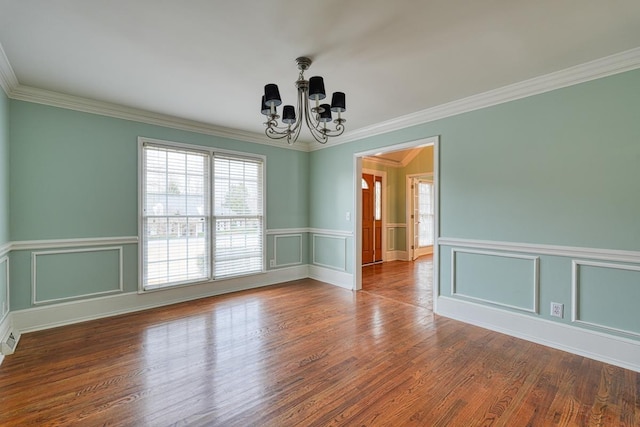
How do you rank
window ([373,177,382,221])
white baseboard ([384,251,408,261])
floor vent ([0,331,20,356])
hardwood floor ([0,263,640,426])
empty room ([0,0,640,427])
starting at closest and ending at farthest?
hardwood floor ([0,263,640,426])
empty room ([0,0,640,427])
floor vent ([0,331,20,356])
window ([373,177,382,221])
white baseboard ([384,251,408,261])

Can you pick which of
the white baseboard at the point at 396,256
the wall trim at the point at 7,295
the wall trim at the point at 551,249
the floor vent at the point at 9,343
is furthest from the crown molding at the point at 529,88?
the floor vent at the point at 9,343

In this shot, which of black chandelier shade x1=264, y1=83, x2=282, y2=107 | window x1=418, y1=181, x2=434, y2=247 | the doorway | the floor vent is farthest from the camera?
window x1=418, y1=181, x2=434, y2=247

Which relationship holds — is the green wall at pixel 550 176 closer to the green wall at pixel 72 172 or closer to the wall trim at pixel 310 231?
the wall trim at pixel 310 231

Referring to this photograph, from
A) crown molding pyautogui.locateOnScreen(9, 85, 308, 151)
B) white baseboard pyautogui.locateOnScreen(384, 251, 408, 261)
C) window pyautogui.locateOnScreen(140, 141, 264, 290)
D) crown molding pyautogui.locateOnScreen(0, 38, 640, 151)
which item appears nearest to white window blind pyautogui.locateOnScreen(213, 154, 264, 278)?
window pyautogui.locateOnScreen(140, 141, 264, 290)

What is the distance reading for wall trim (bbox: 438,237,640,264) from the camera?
2.45m

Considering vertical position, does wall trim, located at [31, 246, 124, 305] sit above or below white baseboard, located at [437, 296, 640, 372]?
above

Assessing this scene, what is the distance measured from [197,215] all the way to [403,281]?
369cm

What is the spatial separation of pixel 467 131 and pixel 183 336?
3.82 metres

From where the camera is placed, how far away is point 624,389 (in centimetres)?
213

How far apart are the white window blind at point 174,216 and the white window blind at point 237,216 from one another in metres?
0.18

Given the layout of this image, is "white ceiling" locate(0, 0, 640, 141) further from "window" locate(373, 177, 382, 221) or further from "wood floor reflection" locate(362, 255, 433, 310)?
"window" locate(373, 177, 382, 221)

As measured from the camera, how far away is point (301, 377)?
2.27m

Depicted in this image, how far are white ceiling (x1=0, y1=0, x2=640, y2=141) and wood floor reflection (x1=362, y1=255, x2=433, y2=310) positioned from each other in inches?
109

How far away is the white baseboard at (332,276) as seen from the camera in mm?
4926
